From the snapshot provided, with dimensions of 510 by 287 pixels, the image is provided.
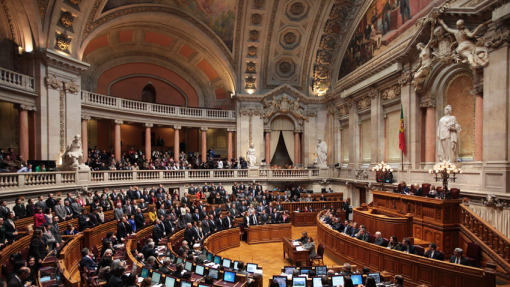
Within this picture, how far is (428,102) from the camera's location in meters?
14.6

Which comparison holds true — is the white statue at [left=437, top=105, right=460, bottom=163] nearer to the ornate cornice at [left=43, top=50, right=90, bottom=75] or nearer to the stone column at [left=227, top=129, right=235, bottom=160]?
the stone column at [left=227, top=129, right=235, bottom=160]

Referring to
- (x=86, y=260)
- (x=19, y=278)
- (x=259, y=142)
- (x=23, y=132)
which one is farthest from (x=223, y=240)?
(x=259, y=142)

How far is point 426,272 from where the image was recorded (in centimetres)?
734

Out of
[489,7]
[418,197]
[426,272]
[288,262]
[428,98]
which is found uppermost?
[489,7]

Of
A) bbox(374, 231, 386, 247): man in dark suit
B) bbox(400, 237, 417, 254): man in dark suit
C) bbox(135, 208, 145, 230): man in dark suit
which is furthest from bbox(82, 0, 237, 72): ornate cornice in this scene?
bbox(400, 237, 417, 254): man in dark suit

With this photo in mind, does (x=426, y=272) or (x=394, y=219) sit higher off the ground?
(x=394, y=219)

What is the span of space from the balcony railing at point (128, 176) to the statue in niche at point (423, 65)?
1054 cm

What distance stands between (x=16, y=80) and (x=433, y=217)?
18.9m

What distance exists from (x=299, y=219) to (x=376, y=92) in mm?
8554

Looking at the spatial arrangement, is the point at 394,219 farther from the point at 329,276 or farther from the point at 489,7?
the point at 489,7

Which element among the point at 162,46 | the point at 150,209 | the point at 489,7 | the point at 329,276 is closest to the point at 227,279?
the point at 329,276

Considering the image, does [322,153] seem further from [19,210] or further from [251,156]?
[19,210]

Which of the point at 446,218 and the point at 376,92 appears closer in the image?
the point at 446,218

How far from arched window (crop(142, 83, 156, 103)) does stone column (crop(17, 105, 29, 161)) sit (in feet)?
36.1
